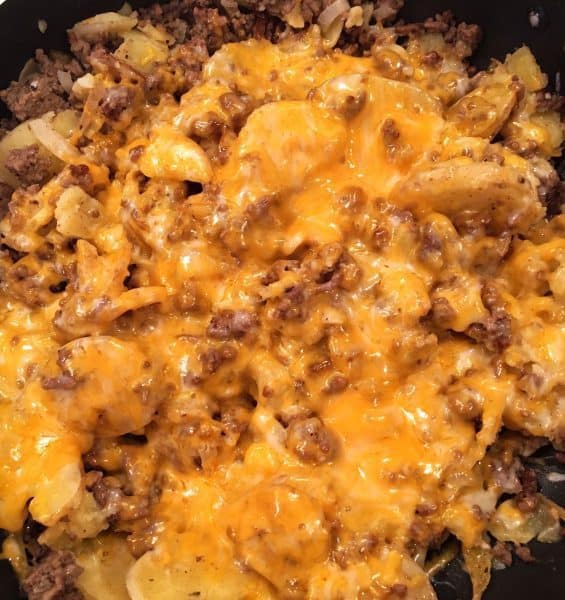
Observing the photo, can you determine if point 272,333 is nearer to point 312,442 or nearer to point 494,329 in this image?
point 312,442

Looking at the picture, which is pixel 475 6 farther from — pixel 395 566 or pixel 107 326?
pixel 395 566

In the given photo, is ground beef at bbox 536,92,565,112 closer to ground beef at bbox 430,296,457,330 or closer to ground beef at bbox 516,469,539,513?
ground beef at bbox 430,296,457,330

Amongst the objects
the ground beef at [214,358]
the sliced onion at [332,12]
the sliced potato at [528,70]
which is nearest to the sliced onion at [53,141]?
the ground beef at [214,358]

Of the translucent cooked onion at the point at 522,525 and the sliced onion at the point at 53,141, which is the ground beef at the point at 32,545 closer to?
the sliced onion at the point at 53,141

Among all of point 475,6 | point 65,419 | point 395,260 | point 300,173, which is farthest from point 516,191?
point 65,419

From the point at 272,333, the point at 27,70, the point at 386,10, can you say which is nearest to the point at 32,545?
the point at 272,333
